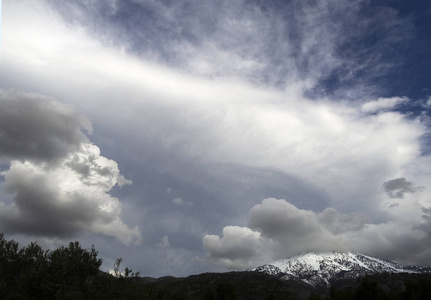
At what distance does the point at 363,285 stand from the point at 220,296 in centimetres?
3716

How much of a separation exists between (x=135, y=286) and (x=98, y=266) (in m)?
10.7

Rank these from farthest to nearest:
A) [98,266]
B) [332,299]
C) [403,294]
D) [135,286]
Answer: [332,299] → [403,294] → [98,266] → [135,286]

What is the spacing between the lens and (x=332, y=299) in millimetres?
98688

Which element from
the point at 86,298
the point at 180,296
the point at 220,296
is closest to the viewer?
the point at 86,298

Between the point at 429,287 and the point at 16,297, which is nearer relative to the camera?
the point at 16,297

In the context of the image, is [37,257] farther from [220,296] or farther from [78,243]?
[220,296]

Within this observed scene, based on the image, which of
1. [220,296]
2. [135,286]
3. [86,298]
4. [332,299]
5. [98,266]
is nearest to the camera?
[86,298]

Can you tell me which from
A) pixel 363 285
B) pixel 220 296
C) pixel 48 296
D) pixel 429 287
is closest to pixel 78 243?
pixel 48 296

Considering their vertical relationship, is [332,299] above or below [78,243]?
below

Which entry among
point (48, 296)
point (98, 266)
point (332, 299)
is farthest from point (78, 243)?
point (332, 299)

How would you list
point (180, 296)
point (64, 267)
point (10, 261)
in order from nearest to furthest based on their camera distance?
point (64, 267), point (10, 261), point (180, 296)

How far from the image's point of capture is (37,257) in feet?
167

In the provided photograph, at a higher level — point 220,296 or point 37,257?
point 37,257

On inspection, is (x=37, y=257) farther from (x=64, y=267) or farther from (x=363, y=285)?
(x=363, y=285)
